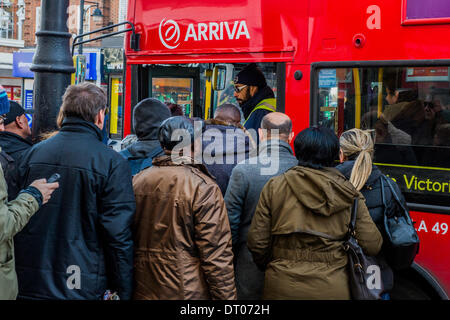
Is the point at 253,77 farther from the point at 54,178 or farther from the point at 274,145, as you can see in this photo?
the point at 54,178

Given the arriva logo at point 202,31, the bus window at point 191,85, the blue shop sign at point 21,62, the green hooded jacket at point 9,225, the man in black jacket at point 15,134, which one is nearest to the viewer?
the green hooded jacket at point 9,225

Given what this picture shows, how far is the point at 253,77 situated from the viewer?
16.6 ft

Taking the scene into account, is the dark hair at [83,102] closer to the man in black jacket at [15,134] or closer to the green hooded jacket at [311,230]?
the man in black jacket at [15,134]

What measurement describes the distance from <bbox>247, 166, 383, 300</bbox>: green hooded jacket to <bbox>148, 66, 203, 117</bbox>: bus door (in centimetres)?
262

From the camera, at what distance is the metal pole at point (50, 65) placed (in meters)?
4.53

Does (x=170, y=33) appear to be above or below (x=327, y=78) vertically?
above

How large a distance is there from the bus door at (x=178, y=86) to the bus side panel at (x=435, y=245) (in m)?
2.63

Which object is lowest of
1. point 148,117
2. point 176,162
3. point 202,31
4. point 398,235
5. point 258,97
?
point 398,235

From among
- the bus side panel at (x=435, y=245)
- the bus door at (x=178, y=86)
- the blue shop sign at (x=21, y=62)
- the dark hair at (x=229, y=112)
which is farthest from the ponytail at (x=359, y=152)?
the blue shop sign at (x=21, y=62)

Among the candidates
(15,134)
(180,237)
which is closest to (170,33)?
(15,134)

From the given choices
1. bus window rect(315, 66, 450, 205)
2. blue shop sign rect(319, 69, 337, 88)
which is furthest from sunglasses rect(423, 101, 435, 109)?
blue shop sign rect(319, 69, 337, 88)

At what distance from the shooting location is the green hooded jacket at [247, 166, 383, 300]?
9.18ft

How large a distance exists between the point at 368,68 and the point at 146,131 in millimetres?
1614

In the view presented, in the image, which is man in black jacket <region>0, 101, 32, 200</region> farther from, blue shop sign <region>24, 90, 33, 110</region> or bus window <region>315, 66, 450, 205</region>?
blue shop sign <region>24, 90, 33, 110</region>
